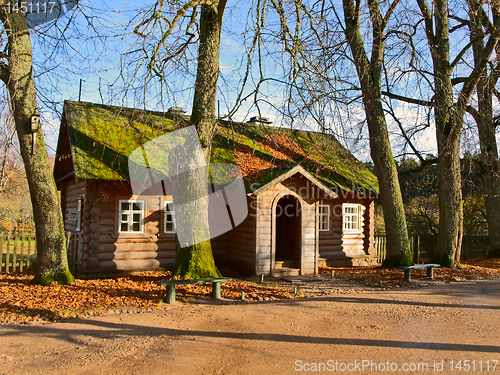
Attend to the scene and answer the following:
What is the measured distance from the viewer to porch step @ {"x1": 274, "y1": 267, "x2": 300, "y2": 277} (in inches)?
562

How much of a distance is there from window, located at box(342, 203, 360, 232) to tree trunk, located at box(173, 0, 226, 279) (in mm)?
8632

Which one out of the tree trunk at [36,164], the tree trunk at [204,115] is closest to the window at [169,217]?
the tree trunk at [204,115]

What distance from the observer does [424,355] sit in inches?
253

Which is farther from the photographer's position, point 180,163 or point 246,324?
point 180,163

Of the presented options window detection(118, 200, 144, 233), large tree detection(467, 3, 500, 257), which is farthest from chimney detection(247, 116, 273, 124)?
large tree detection(467, 3, 500, 257)

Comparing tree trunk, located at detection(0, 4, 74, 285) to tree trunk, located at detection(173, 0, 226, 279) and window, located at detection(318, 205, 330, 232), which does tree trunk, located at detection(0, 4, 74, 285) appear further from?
window, located at detection(318, 205, 330, 232)

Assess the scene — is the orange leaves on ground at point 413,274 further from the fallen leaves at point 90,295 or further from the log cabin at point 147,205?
the fallen leaves at point 90,295

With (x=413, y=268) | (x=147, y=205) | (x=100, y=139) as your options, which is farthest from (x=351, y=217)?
(x=100, y=139)

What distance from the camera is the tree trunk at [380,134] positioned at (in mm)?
15594

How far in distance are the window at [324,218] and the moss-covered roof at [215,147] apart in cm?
135

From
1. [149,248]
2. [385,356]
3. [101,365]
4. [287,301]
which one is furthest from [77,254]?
[385,356]

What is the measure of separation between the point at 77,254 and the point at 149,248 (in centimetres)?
235

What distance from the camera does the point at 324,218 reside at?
18.2 metres

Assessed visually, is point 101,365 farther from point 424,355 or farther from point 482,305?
point 482,305
